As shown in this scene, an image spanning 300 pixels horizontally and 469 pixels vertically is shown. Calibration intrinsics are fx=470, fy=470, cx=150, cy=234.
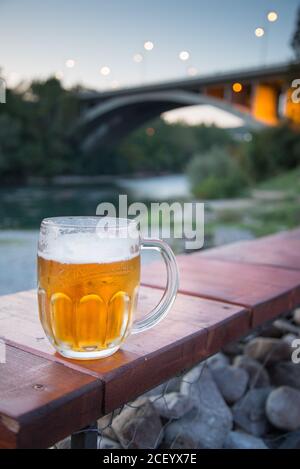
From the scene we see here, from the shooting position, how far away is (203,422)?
114 cm

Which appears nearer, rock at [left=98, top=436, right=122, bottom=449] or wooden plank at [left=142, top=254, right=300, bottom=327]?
wooden plank at [left=142, top=254, right=300, bottom=327]

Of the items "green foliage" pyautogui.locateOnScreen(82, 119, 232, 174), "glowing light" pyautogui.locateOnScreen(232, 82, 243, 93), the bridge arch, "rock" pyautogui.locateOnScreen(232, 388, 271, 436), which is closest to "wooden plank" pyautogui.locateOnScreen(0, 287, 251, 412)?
"rock" pyautogui.locateOnScreen(232, 388, 271, 436)

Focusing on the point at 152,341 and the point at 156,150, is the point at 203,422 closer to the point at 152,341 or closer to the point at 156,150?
the point at 152,341

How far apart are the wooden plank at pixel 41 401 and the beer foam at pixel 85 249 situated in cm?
11

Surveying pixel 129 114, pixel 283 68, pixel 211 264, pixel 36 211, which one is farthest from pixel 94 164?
pixel 211 264

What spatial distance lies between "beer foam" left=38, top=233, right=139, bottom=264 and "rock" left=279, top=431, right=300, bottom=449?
0.85 metres

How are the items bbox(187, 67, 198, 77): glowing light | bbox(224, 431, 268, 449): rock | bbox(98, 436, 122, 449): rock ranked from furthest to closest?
bbox(187, 67, 198, 77): glowing light
bbox(224, 431, 268, 449): rock
bbox(98, 436, 122, 449): rock

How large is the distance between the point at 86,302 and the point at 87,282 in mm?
20

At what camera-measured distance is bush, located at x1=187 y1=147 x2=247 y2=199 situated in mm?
8500

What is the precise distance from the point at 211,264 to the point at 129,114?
612 inches

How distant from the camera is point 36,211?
250 inches

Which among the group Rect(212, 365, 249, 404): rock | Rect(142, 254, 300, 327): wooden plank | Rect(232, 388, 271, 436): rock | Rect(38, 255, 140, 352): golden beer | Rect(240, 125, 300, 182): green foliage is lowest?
Rect(232, 388, 271, 436): rock

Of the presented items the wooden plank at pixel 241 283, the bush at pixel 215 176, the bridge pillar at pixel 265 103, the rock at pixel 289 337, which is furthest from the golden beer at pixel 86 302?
the bridge pillar at pixel 265 103

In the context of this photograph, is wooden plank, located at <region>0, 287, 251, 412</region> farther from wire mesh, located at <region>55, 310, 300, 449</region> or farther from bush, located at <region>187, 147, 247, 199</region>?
bush, located at <region>187, 147, 247, 199</region>
